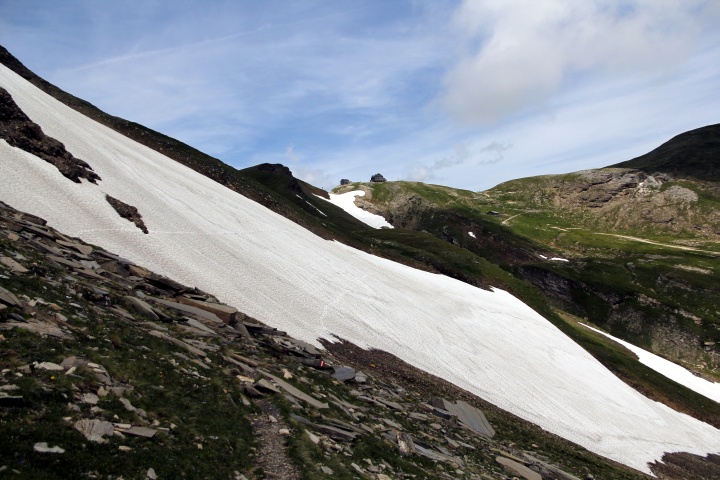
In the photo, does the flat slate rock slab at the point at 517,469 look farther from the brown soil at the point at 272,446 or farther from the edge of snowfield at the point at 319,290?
the edge of snowfield at the point at 319,290

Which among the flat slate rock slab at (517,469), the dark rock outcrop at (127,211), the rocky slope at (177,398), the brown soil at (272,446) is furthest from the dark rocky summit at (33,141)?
the flat slate rock slab at (517,469)

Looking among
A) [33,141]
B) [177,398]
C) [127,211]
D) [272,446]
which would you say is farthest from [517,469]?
[33,141]

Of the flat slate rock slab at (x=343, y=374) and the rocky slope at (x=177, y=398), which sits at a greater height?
the rocky slope at (x=177, y=398)

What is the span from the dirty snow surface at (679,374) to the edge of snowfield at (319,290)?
73.5ft

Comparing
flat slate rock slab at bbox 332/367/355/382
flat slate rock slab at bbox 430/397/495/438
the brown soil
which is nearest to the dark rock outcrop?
flat slate rock slab at bbox 332/367/355/382

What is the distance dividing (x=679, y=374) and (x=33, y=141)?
111m

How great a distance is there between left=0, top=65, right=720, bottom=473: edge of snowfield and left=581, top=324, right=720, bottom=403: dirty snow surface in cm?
2240

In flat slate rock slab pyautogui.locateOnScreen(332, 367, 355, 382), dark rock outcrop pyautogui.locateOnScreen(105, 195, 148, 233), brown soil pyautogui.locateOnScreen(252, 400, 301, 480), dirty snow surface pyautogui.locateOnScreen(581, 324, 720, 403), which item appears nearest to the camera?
brown soil pyautogui.locateOnScreen(252, 400, 301, 480)

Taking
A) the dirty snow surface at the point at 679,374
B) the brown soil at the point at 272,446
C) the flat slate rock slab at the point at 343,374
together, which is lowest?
the dirty snow surface at the point at 679,374

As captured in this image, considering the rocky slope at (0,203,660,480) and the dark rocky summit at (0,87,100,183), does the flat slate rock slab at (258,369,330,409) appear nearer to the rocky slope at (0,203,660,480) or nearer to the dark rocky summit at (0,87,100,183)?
the rocky slope at (0,203,660,480)

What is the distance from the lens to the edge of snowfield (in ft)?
113

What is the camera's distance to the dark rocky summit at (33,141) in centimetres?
3712

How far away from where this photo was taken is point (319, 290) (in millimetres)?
46375

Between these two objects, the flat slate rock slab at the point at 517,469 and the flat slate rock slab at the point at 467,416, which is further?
the flat slate rock slab at the point at 467,416
